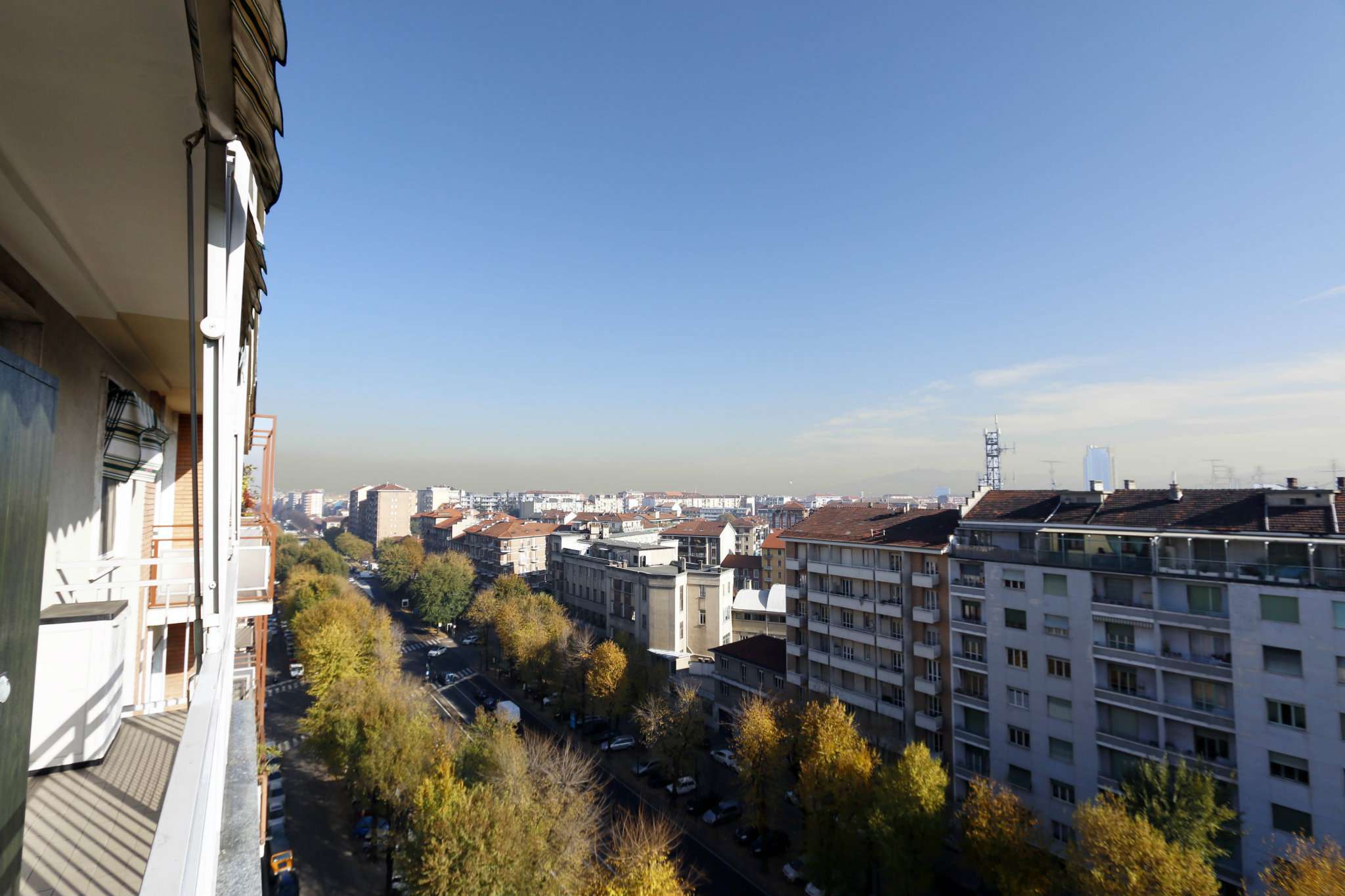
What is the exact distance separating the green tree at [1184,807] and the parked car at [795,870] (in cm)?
927

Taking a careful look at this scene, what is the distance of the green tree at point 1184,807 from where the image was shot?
46.8 feet

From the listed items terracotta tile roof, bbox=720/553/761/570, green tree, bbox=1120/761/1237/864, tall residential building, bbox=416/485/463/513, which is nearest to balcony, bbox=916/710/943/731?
green tree, bbox=1120/761/1237/864

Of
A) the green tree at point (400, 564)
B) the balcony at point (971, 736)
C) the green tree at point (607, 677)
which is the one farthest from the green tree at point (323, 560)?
the balcony at point (971, 736)

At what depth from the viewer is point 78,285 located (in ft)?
11.8

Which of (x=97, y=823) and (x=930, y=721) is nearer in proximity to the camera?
(x=97, y=823)

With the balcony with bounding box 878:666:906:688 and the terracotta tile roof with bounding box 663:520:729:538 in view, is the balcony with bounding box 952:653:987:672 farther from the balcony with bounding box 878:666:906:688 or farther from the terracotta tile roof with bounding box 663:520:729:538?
the terracotta tile roof with bounding box 663:520:729:538

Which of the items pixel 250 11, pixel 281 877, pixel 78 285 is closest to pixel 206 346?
pixel 250 11

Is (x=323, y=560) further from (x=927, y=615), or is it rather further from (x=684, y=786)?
(x=927, y=615)

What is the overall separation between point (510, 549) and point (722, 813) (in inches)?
1599

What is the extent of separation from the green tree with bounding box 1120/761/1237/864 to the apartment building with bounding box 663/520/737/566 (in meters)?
46.2

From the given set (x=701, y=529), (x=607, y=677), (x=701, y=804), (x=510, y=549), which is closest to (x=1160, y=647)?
(x=701, y=804)

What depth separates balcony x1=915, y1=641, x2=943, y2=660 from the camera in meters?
23.0

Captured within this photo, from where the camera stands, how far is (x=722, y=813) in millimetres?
22828

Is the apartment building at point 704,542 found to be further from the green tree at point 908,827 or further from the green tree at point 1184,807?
the green tree at point 1184,807
